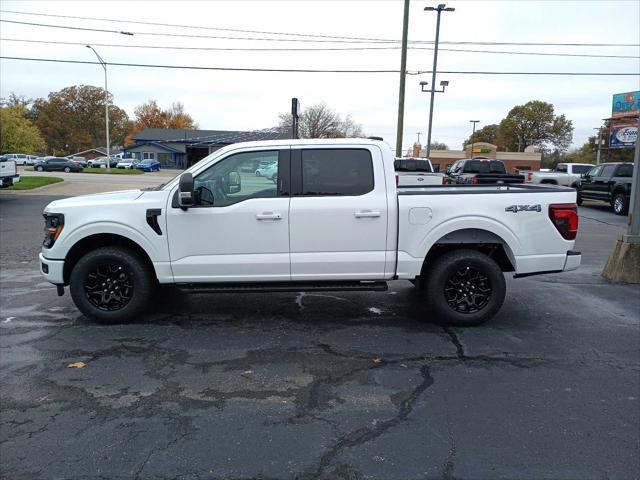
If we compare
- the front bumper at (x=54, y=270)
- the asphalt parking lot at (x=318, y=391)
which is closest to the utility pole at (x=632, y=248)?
the asphalt parking lot at (x=318, y=391)

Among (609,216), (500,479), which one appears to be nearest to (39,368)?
(500,479)

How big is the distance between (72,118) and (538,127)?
3426 inches

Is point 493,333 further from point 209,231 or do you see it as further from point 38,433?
point 38,433

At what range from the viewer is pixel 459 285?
575 cm

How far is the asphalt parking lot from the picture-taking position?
10.6 ft

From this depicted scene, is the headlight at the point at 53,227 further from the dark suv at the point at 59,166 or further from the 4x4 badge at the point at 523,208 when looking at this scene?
the dark suv at the point at 59,166

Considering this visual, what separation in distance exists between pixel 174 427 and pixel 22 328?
3.08 m

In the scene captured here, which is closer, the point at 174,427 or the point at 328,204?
the point at 174,427

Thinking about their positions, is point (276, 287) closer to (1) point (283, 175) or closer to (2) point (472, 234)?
(1) point (283, 175)

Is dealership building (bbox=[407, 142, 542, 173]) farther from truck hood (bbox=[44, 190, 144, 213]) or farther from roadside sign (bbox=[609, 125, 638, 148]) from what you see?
truck hood (bbox=[44, 190, 144, 213])

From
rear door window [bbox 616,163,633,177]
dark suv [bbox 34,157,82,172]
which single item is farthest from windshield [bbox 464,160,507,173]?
dark suv [bbox 34,157,82,172]

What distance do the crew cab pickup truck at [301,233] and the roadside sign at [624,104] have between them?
187 ft

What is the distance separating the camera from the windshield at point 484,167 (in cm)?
2357

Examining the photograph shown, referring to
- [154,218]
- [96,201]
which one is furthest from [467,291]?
[96,201]
